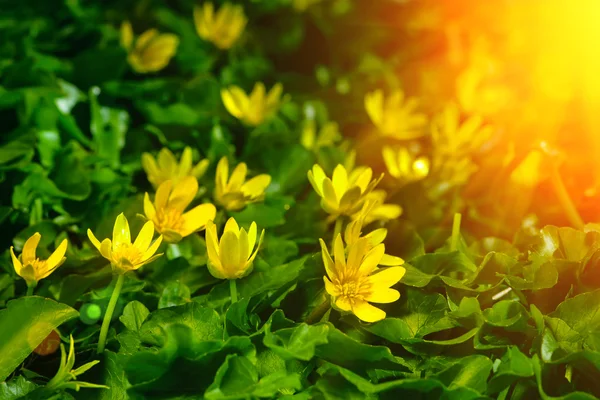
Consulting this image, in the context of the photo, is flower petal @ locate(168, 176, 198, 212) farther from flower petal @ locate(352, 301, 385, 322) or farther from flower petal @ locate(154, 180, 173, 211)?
flower petal @ locate(352, 301, 385, 322)

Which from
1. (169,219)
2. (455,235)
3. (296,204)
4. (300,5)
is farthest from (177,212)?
(300,5)

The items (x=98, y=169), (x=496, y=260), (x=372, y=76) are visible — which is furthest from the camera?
(x=372, y=76)

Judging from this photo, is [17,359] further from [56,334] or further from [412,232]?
[412,232]

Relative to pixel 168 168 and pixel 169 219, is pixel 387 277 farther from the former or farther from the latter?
pixel 168 168

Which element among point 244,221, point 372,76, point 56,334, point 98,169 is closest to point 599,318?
point 244,221

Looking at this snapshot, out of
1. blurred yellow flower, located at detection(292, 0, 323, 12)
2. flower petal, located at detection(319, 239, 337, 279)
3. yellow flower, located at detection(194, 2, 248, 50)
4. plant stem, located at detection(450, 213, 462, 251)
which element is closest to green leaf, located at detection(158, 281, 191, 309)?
flower petal, located at detection(319, 239, 337, 279)

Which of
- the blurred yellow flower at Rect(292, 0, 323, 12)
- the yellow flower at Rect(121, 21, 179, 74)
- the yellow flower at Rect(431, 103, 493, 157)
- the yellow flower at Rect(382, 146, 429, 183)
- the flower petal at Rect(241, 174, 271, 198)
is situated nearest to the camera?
the flower petal at Rect(241, 174, 271, 198)
